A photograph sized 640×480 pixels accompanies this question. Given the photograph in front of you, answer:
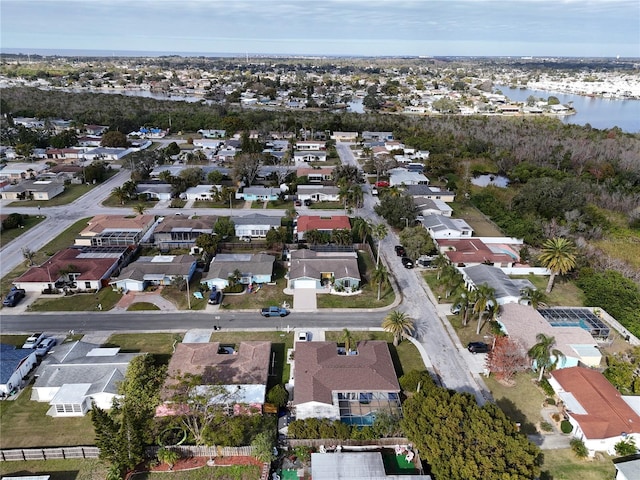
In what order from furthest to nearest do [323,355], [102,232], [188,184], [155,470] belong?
[188,184]
[102,232]
[323,355]
[155,470]

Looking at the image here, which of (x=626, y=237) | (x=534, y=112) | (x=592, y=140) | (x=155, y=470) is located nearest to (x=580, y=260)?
(x=626, y=237)

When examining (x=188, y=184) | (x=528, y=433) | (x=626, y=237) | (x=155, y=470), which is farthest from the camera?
(x=188, y=184)

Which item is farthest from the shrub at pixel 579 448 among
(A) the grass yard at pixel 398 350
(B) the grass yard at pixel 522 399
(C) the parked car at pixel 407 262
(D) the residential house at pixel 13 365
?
(D) the residential house at pixel 13 365

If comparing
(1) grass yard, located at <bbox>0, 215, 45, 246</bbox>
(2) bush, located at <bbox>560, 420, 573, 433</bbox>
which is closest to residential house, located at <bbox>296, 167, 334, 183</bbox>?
(1) grass yard, located at <bbox>0, 215, 45, 246</bbox>

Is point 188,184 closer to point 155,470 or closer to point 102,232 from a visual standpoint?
point 102,232

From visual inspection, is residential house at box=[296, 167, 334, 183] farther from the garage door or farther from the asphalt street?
the garage door

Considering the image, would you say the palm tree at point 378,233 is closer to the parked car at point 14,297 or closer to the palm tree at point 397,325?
the palm tree at point 397,325

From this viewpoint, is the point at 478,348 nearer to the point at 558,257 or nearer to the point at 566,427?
the point at 566,427
